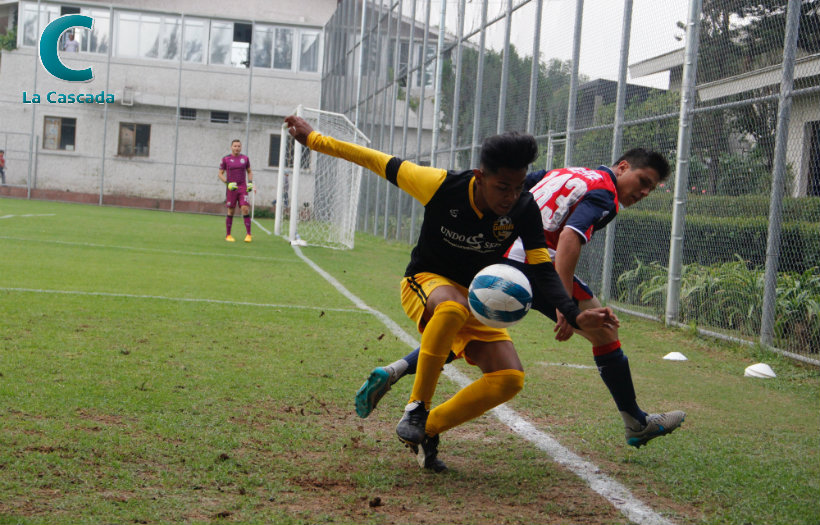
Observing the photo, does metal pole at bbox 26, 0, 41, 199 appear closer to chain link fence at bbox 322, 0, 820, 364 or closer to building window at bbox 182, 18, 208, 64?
building window at bbox 182, 18, 208, 64

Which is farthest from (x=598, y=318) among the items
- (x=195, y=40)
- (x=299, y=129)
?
(x=195, y=40)

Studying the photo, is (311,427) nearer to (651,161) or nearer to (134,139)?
(651,161)

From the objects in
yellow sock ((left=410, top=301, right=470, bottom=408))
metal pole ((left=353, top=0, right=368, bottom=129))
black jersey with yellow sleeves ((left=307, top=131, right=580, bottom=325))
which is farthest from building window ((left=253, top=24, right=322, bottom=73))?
yellow sock ((left=410, top=301, right=470, bottom=408))

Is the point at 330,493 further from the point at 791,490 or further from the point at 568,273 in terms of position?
the point at 791,490

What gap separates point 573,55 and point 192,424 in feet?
31.0

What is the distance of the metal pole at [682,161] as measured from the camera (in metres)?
9.48

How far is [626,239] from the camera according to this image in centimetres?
1077

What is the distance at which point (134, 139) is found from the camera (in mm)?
37906

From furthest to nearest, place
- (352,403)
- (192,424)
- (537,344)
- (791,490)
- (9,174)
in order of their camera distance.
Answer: (9,174)
(537,344)
(352,403)
(192,424)
(791,490)

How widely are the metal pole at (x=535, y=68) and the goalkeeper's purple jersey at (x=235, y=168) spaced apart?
7.03 metres

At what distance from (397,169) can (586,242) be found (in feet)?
3.28

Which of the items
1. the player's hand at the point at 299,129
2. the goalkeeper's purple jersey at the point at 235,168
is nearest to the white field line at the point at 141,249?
the goalkeeper's purple jersey at the point at 235,168

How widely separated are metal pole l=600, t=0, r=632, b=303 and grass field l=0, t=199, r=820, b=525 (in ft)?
6.71

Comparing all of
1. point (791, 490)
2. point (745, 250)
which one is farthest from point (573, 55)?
point (791, 490)
